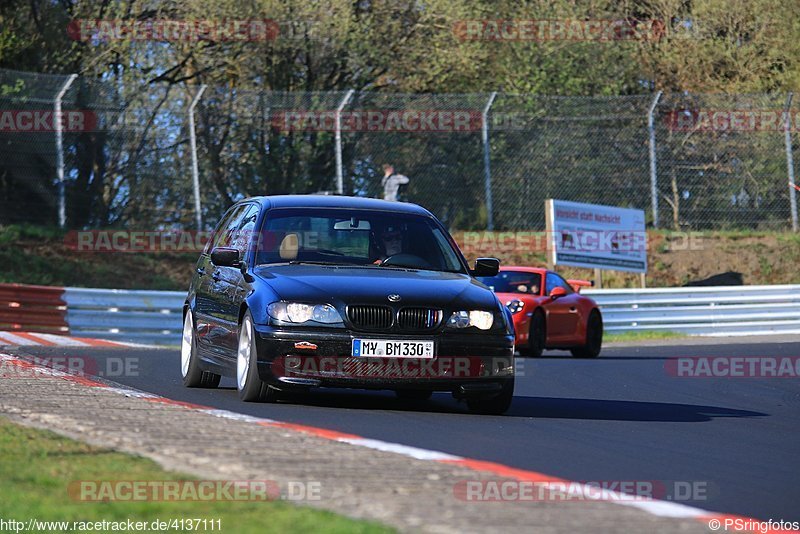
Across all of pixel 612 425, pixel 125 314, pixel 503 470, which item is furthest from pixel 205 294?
pixel 125 314

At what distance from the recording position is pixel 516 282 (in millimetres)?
21531

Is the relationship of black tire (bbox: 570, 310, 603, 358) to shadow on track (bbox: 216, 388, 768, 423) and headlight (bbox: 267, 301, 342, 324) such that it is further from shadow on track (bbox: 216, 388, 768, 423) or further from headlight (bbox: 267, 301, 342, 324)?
headlight (bbox: 267, 301, 342, 324)

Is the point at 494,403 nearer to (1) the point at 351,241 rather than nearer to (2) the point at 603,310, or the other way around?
(1) the point at 351,241

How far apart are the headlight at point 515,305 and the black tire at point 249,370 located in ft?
32.6

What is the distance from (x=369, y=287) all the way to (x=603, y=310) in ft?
57.5

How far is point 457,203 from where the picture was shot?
2894 centimetres

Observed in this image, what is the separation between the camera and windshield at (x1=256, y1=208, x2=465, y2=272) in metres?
10.9

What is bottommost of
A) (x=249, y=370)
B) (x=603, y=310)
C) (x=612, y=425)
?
(x=603, y=310)

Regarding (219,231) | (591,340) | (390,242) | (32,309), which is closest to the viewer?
(390,242)

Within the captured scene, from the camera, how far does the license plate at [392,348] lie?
9805 millimetres

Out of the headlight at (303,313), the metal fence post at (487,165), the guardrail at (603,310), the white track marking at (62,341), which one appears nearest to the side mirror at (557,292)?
the guardrail at (603,310)

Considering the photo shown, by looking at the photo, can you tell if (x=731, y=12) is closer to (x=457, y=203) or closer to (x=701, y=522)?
(x=457, y=203)

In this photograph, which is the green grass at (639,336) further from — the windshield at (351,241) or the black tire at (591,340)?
the windshield at (351,241)

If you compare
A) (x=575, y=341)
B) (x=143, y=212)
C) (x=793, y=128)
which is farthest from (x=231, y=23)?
(x=575, y=341)
